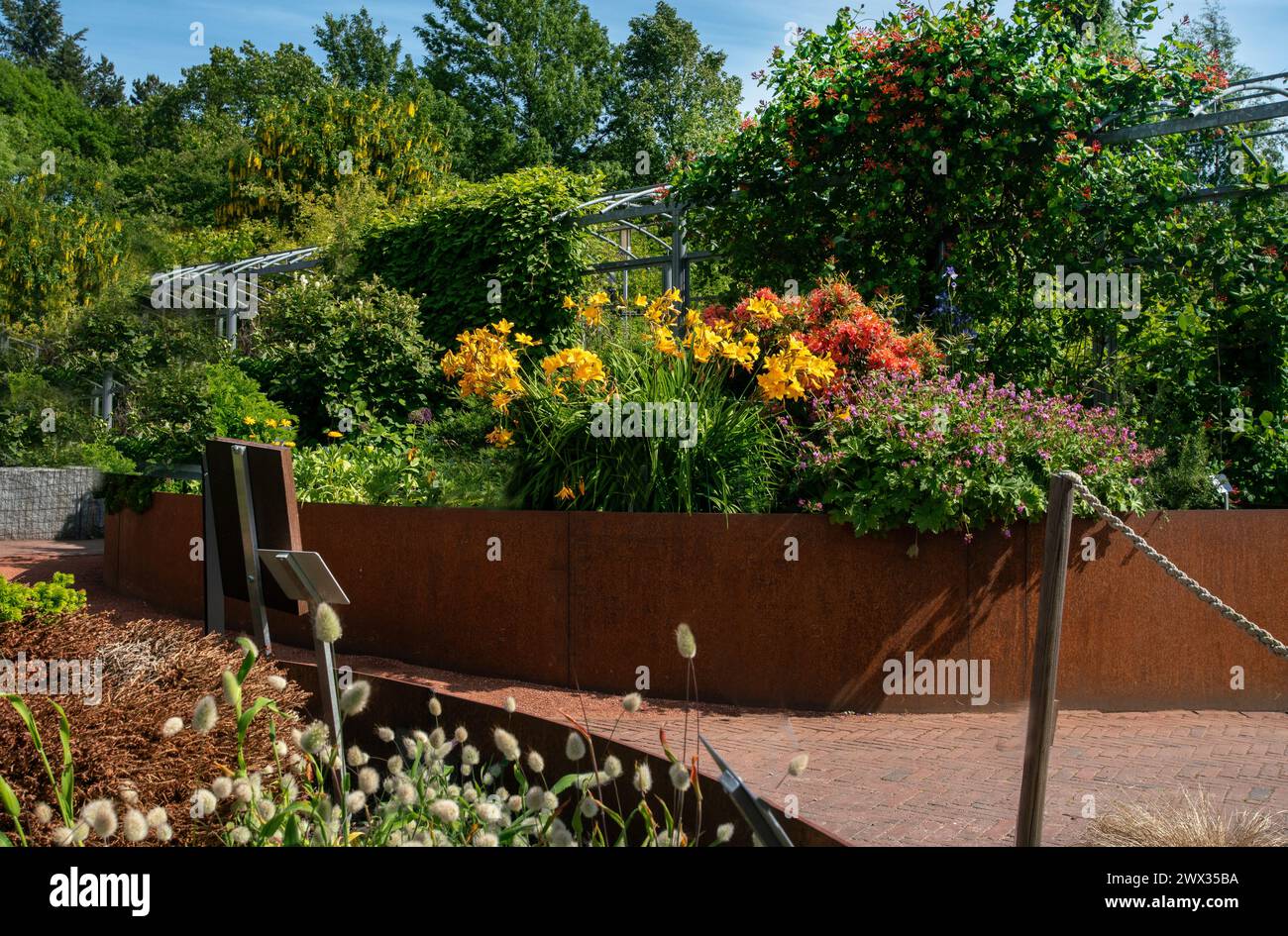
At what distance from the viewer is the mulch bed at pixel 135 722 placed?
2.70m

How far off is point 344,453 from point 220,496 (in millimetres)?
→ 5564

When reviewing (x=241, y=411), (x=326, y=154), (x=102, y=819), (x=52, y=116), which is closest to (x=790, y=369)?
(x=102, y=819)

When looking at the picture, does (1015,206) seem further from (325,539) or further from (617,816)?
(617,816)

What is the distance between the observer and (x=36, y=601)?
11.3 ft

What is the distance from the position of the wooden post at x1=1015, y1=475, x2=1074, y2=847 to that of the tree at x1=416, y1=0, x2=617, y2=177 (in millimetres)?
34521

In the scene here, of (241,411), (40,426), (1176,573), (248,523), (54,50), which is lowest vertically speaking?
(1176,573)

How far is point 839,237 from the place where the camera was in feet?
31.9

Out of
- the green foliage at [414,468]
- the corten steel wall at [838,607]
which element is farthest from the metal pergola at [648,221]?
the corten steel wall at [838,607]

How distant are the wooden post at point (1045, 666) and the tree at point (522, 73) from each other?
113 ft

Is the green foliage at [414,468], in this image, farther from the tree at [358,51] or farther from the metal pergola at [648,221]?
the tree at [358,51]

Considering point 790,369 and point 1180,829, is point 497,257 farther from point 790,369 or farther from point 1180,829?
point 1180,829

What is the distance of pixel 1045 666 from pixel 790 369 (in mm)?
3989

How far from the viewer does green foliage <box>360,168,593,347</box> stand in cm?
1368
